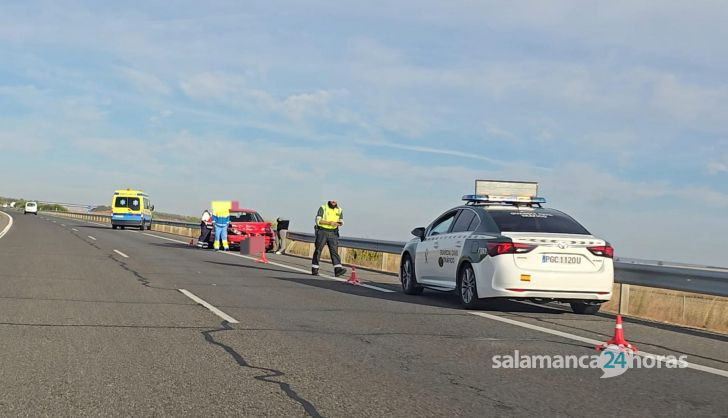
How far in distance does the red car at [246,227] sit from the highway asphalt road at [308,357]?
13499 millimetres

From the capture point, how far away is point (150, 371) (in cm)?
657

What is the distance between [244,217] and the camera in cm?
2759

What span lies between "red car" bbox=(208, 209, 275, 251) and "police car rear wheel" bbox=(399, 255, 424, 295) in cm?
1336

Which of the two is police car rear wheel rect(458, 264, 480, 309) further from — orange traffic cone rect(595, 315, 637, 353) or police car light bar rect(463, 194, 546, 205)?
orange traffic cone rect(595, 315, 637, 353)

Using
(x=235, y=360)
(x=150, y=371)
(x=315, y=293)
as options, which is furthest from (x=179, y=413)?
(x=315, y=293)

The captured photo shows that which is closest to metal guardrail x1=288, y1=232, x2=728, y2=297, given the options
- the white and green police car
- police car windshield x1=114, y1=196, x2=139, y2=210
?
the white and green police car

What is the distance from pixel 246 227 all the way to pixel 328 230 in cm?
1006

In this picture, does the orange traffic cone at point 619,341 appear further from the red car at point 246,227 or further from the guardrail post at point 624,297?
the red car at point 246,227

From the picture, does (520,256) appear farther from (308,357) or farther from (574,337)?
(308,357)

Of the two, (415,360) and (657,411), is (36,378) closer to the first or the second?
(415,360)

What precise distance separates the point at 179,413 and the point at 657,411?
3.26 m

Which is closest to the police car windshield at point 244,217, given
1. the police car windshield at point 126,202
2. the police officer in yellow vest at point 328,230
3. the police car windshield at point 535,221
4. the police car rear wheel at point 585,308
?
the police officer in yellow vest at point 328,230

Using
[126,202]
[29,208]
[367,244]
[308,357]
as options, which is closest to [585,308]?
[308,357]

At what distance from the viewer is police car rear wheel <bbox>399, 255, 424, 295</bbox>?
13.6 m
